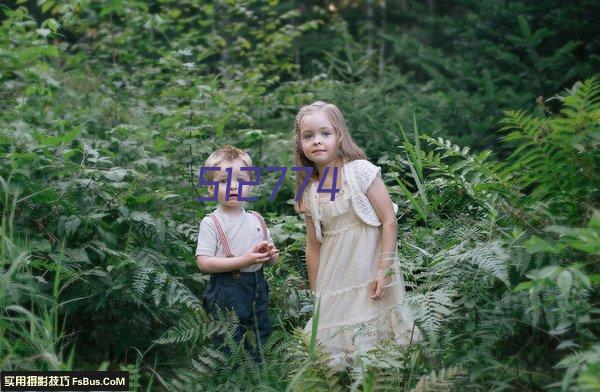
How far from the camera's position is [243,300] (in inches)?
161

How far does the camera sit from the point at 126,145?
6.01 metres

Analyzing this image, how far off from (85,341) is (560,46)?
6.41 meters

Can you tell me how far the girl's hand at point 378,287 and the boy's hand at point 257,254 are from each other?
1.83 ft

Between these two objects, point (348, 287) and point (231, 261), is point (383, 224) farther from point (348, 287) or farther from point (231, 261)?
point (231, 261)

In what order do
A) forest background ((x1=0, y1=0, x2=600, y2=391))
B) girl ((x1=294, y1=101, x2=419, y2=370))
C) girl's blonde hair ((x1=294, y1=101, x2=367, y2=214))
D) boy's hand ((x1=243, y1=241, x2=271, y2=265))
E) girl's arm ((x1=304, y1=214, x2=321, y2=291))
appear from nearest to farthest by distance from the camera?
forest background ((x1=0, y1=0, x2=600, y2=391)), boy's hand ((x1=243, y1=241, x2=271, y2=265)), girl ((x1=294, y1=101, x2=419, y2=370)), girl's blonde hair ((x1=294, y1=101, x2=367, y2=214)), girl's arm ((x1=304, y1=214, x2=321, y2=291))

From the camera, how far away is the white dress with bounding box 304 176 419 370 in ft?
13.4

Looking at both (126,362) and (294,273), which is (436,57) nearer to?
(294,273)

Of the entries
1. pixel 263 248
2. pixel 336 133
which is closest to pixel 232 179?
pixel 263 248

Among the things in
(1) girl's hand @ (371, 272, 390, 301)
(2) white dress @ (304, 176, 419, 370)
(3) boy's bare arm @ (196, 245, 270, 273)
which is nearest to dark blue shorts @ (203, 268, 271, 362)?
(3) boy's bare arm @ (196, 245, 270, 273)

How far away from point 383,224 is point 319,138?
0.56m

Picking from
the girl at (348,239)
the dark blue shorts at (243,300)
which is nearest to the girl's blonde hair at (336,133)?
the girl at (348,239)

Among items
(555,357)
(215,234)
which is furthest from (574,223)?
(215,234)

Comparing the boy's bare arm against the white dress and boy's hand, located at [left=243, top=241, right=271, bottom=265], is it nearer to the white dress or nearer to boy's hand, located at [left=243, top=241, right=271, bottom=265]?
Answer: boy's hand, located at [left=243, top=241, right=271, bottom=265]

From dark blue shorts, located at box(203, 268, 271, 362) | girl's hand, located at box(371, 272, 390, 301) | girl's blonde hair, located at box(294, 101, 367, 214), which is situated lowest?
dark blue shorts, located at box(203, 268, 271, 362)
